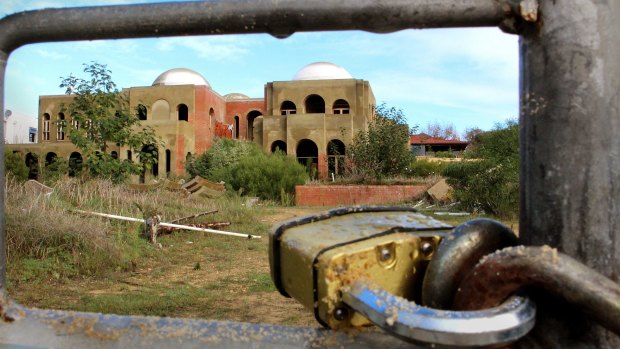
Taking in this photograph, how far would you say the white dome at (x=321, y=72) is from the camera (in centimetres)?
3325

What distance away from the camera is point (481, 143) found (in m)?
15.2

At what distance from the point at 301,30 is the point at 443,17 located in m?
0.17

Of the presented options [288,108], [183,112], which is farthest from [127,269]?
[288,108]

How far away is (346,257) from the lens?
0.61m

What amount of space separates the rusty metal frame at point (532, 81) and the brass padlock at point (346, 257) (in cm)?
5

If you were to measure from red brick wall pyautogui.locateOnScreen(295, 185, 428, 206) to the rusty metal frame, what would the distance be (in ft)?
61.3

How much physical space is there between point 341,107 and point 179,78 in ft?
35.9

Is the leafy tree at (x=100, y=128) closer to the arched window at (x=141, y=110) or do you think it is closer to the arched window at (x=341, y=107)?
the arched window at (x=141, y=110)

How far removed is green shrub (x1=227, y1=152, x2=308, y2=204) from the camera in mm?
20055

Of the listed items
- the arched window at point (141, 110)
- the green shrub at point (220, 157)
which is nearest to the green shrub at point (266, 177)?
the green shrub at point (220, 157)

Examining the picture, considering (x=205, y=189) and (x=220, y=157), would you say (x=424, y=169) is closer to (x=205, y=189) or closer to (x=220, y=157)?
(x=220, y=157)

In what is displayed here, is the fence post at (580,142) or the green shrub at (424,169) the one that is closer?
the fence post at (580,142)

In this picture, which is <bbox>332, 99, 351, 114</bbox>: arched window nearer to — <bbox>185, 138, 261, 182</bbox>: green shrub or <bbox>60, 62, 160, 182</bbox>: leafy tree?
<bbox>185, 138, 261, 182</bbox>: green shrub

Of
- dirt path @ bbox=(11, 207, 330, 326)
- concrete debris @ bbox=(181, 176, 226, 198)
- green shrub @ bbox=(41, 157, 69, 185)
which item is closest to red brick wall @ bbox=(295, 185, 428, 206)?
concrete debris @ bbox=(181, 176, 226, 198)
